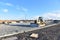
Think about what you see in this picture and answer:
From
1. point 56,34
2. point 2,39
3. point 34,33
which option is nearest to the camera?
point 2,39

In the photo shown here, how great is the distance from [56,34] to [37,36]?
870 mm

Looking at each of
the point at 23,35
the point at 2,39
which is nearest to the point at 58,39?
the point at 23,35

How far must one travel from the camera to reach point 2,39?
4262mm

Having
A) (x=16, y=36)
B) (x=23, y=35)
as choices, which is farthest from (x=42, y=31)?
(x=16, y=36)

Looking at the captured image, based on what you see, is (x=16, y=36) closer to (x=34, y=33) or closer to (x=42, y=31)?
(x=34, y=33)

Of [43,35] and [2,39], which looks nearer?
[2,39]

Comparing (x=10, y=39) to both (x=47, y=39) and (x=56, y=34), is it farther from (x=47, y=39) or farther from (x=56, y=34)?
(x=56, y=34)

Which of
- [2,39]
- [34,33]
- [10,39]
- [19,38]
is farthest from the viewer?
[34,33]

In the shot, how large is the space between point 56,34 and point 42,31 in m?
0.58

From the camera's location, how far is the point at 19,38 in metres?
5.08

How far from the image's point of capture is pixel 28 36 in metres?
5.34

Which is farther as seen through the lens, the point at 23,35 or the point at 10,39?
the point at 23,35

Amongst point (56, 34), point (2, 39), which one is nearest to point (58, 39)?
point (56, 34)

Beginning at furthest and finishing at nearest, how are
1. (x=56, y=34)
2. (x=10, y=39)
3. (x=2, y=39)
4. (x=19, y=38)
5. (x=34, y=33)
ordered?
(x=56, y=34) → (x=34, y=33) → (x=19, y=38) → (x=10, y=39) → (x=2, y=39)
